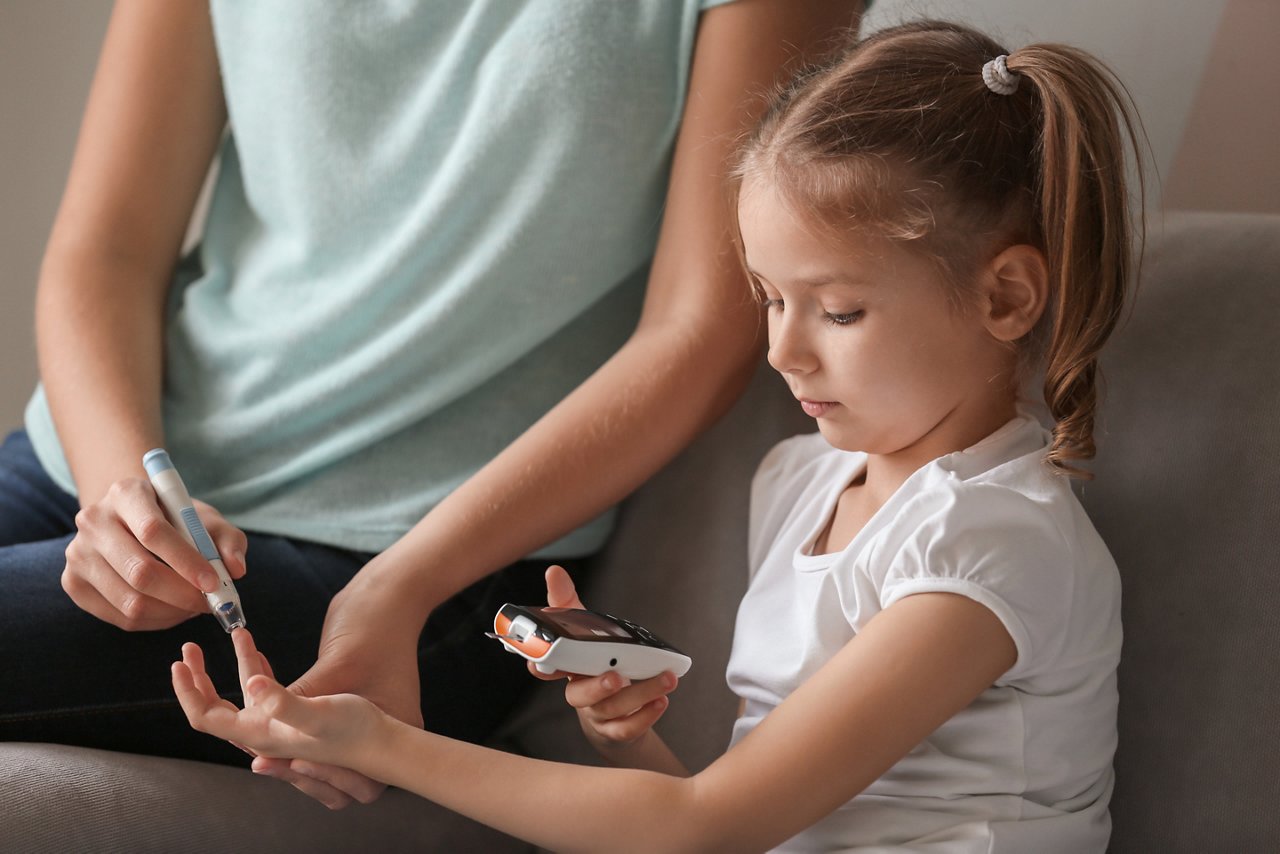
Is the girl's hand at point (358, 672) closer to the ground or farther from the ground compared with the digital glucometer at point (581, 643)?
closer to the ground

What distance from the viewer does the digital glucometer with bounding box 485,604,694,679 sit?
79cm

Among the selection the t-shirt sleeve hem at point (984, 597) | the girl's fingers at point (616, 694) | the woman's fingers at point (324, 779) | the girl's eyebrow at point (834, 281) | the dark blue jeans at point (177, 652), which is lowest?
the dark blue jeans at point (177, 652)

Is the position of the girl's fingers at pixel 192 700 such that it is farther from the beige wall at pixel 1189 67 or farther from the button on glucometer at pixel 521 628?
the beige wall at pixel 1189 67

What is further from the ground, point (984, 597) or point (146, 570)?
point (984, 597)

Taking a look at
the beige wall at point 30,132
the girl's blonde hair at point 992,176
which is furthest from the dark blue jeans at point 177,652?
the beige wall at point 30,132

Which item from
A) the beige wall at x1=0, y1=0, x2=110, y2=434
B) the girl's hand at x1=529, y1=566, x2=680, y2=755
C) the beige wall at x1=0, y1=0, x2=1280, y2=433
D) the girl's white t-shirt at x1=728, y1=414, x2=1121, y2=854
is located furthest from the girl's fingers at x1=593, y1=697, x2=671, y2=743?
the beige wall at x1=0, y1=0, x2=110, y2=434

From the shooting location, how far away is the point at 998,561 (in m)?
0.81

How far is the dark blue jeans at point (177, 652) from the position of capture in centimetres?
99

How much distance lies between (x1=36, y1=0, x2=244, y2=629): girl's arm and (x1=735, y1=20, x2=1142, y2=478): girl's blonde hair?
2.19 feet

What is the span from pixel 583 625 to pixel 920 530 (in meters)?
0.24

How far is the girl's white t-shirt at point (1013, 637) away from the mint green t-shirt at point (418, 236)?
1.40 ft

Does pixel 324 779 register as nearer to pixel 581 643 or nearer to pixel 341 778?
pixel 341 778

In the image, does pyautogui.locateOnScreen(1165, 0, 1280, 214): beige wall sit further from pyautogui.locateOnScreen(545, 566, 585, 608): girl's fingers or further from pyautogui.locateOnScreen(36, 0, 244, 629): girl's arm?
pyautogui.locateOnScreen(36, 0, 244, 629): girl's arm

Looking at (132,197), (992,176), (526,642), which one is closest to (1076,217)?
(992,176)
